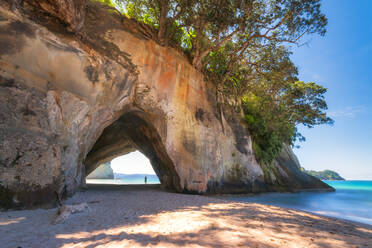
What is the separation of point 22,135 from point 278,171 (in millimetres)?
19830

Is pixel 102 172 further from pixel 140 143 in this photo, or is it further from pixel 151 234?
pixel 151 234

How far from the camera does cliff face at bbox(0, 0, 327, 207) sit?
4.79 meters

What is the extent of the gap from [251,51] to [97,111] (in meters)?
11.7

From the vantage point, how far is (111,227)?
327 cm

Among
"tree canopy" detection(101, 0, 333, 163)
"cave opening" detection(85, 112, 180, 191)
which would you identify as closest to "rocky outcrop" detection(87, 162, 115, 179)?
"cave opening" detection(85, 112, 180, 191)

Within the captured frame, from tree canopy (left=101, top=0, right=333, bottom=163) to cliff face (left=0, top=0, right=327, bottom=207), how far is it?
1.37 meters

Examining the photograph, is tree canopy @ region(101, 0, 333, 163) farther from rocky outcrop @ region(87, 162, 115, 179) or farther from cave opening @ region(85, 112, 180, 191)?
rocky outcrop @ region(87, 162, 115, 179)

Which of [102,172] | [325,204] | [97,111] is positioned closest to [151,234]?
[97,111]

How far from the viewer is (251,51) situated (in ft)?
44.2

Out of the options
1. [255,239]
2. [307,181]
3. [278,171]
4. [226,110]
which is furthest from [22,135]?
[307,181]

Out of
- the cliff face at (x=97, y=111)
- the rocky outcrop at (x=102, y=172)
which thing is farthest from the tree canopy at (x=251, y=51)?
the rocky outcrop at (x=102, y=172)

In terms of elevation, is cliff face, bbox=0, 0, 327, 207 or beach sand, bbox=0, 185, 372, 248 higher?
cliff face, bbox=0, 0, 327, 207

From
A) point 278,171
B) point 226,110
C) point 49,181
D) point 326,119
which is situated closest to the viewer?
point 49,181

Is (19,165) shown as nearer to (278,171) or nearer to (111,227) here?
(111,227)
